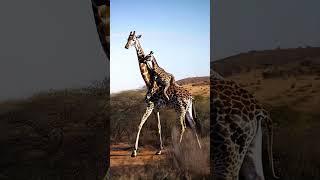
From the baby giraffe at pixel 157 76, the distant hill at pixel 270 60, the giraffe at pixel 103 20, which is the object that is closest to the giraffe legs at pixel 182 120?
the baby giraffe at pixel 157 76

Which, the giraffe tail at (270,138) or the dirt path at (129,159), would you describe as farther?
the dirt path at (129,159)

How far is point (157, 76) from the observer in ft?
14.8

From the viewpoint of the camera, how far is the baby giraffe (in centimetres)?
448

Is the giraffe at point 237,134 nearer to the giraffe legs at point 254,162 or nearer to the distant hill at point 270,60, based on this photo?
the giraffe legs at point 254,162

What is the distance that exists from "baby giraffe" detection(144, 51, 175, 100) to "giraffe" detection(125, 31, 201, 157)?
1.1 inches

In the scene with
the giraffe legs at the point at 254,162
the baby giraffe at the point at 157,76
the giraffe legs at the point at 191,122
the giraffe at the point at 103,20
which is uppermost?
the giraffe at the point at 103,20

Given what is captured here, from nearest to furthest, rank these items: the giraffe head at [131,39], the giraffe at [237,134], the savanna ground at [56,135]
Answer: the savanna ground at [56,135] < the giraffe at [237,134] < the giraffe head at [131,39]

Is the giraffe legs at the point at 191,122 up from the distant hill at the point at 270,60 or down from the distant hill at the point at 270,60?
down

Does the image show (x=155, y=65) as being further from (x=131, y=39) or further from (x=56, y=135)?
(x=56, y=135)

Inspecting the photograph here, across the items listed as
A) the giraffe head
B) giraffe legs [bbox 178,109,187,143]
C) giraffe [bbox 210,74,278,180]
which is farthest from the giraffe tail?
the giraffe head

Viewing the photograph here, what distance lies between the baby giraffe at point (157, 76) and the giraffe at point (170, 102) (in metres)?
0.03

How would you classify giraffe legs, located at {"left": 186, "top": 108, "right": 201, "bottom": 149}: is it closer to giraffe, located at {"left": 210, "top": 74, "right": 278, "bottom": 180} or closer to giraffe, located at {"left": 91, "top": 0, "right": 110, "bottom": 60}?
giraffe, located at {"left": 210, "top": 74, "right": 278, "bottom": 180}

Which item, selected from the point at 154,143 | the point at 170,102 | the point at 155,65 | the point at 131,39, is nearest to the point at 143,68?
the point at 155,65

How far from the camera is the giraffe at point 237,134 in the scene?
4273 mm
